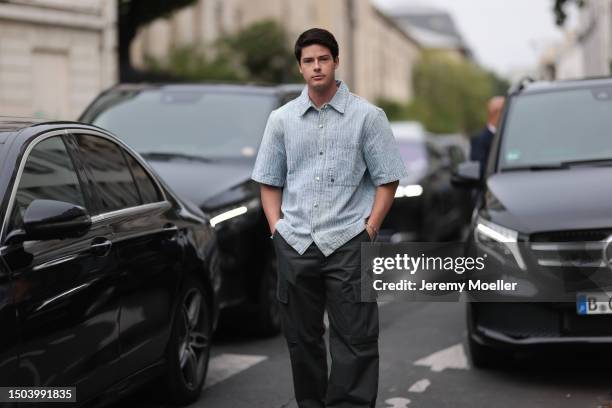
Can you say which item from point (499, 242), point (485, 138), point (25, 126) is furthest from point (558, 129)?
point (25, 126)

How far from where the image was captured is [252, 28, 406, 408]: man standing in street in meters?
4.83

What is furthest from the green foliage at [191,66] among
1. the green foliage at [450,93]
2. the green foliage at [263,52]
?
the green foliage at [450,93]

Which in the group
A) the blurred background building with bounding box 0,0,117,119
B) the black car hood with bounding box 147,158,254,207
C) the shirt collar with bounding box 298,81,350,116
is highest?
the blurred background building with bounding box 0,0,117,119

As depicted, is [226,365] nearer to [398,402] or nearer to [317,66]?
[398,402]

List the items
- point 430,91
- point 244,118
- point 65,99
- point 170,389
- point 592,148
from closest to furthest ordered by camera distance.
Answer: point 170,389 → point 592,148 → point 244,118 → point 65,99 → point 430,91

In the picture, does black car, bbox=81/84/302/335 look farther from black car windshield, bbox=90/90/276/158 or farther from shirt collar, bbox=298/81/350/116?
shirt collar, bbox=298/81/350/116

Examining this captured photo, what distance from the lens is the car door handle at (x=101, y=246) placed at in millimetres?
4996

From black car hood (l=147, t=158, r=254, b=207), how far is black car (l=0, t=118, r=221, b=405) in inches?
45.6

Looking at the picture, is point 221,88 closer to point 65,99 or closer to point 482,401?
point 482,401

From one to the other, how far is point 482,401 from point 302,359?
1.65 m

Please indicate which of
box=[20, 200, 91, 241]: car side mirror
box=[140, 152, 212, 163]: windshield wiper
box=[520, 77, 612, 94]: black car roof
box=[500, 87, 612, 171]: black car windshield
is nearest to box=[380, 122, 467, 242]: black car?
box=[520, 77, 612, 94]: black car roof

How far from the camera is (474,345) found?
23.1 ft

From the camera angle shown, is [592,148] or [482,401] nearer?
[482,401]

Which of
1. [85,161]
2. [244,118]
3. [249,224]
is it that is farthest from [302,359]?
[244,118]
